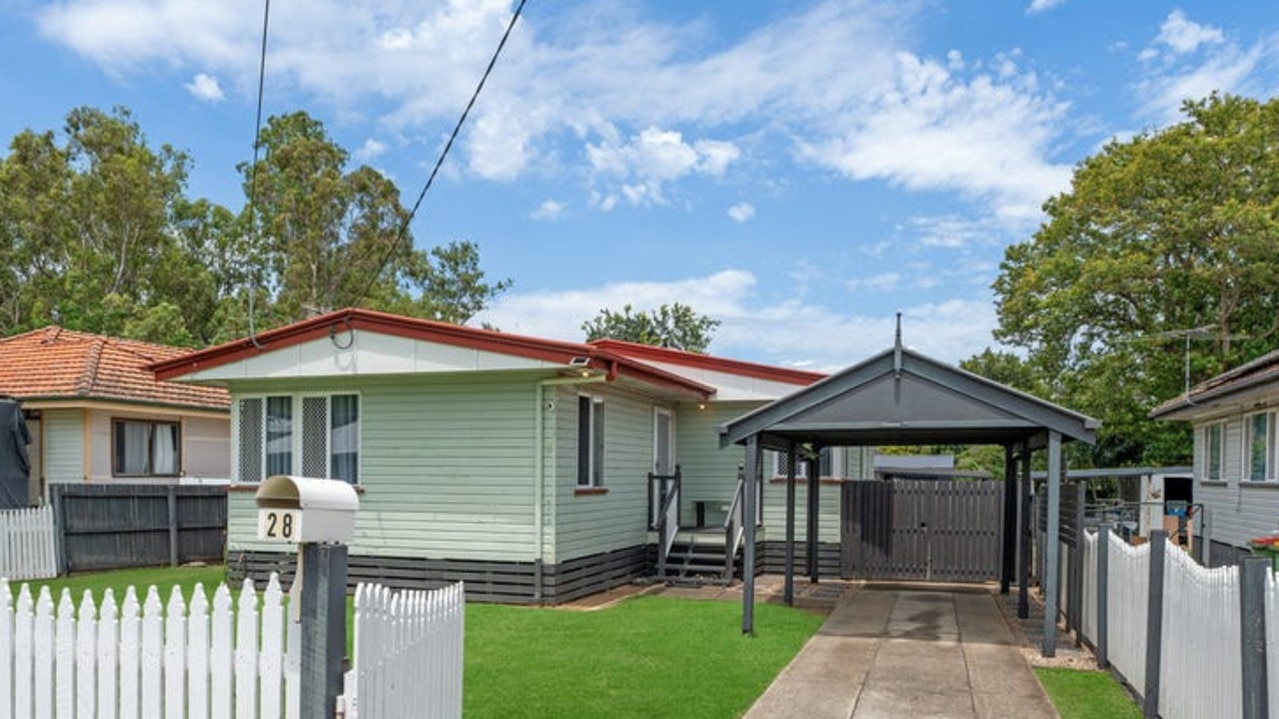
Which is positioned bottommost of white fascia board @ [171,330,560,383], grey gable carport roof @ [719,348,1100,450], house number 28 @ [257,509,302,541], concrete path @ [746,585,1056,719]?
concrete path @ [746,585,1056,719]

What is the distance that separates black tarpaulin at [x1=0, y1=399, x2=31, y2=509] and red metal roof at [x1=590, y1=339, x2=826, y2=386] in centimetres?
978

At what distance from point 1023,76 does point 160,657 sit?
16.6 meters

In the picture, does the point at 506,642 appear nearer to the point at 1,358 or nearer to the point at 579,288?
the point at 1,358

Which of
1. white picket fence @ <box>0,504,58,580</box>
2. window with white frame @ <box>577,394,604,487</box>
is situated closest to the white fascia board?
window with white frame @ <box>577,394,604,487</box>

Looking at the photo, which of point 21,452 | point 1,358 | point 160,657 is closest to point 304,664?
point 160,657

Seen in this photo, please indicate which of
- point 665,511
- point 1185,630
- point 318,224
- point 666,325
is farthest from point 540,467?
point 666,325

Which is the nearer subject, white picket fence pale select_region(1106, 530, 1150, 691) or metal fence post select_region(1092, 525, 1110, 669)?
white picket fence pale select_region(1106, 530, 1150, 691)

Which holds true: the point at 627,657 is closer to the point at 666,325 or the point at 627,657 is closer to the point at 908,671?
the point at 908,671

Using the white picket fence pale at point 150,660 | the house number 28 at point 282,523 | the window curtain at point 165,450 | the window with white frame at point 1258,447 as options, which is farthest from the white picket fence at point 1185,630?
the window curtain at point 165,450

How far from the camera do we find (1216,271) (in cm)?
2688

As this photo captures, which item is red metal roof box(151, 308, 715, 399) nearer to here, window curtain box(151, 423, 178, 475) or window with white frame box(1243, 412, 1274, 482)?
window curtain box(151, 423, 178, 475)

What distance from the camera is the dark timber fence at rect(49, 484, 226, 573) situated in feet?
48.5

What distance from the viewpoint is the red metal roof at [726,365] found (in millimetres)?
15727

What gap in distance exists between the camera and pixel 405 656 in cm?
425
